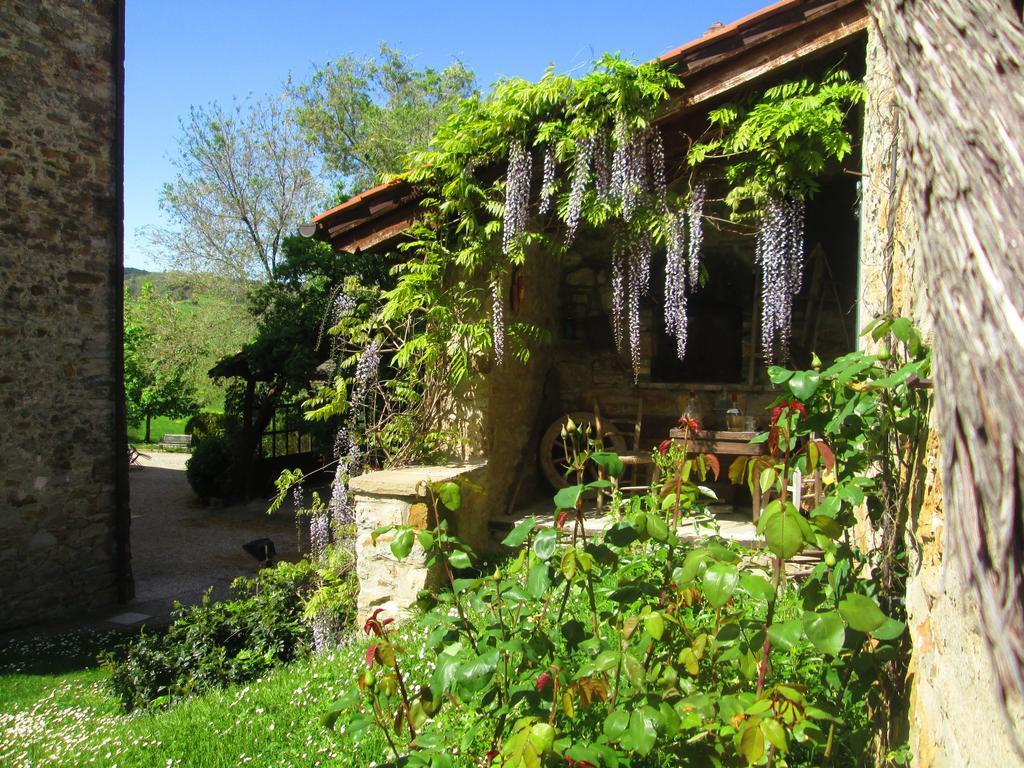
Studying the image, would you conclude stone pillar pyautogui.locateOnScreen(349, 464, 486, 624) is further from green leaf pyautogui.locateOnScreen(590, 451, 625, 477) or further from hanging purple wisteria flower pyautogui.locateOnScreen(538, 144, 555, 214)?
green leaf pyautogui.locateOnScreen(590, 451, 625, 477)

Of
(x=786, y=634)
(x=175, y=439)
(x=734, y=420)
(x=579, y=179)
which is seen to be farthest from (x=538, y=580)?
(x=175, y=439)

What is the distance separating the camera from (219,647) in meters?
4.36

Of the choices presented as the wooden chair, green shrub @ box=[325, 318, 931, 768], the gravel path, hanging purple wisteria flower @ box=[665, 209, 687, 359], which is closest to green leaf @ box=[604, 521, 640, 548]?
green shrub @ box=[325, 318, 931, 768]

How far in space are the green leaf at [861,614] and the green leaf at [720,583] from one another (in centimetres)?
19

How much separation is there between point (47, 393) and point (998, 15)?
665cm

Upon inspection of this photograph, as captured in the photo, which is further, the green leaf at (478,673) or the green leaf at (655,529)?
the green leaf at (655,529)

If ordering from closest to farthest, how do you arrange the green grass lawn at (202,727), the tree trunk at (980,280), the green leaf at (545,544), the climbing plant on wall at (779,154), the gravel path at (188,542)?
1. the tree trunk at (980,280)
2. the green leaf at (545,544)
3. the green grass lawn at (202,727)
4. the climbing plant on wall at (779,154)
5. the gravel path at (188,542)

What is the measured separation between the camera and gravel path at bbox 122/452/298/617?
6906mm

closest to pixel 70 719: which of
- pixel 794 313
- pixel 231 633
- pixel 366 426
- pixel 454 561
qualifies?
pixel 231 633

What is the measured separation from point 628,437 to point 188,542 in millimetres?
5432

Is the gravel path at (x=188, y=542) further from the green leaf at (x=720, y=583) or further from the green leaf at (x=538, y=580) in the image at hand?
the green leaf at (x=720, y=583)

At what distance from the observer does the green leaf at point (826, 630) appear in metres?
1.31

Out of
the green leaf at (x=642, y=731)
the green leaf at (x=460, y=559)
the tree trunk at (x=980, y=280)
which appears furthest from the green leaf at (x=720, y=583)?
the green leaf at (x=460, y=559)

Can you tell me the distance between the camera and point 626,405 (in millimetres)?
6125
